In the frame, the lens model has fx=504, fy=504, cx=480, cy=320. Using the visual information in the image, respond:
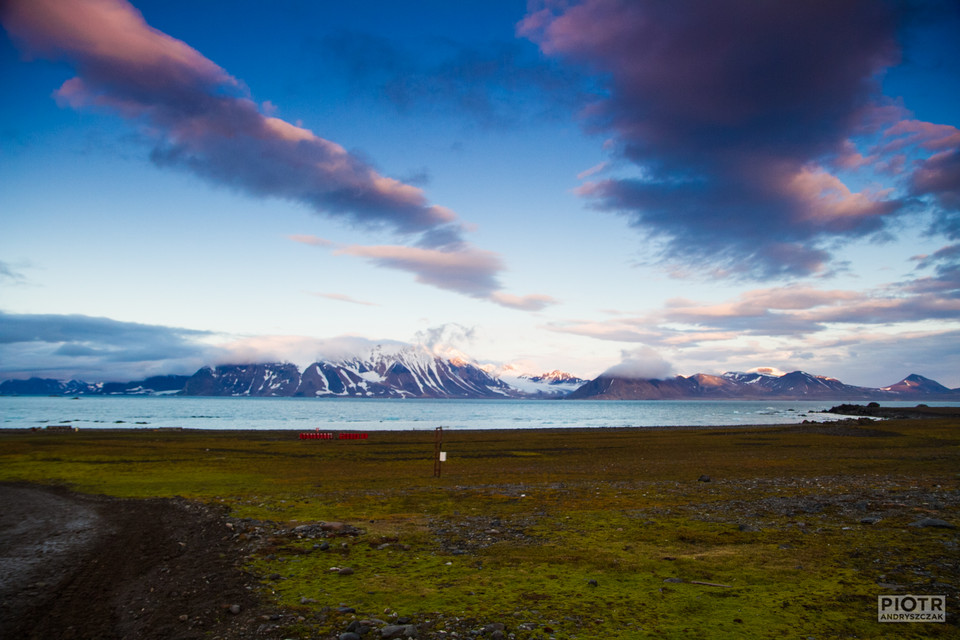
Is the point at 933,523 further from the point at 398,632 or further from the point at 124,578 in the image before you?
the point at 124,578

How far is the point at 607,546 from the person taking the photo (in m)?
15.4

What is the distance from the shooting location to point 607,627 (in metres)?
9.52

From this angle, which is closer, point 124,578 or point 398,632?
point 398,632

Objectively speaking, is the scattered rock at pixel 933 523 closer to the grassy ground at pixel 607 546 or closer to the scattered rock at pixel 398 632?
the grassy ground at pixel 607 546

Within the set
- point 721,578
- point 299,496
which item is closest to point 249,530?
point 299,496

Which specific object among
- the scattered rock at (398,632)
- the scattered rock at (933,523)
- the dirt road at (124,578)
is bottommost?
the dirt road at (124,578)

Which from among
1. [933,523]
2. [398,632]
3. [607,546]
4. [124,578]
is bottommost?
[124,578]

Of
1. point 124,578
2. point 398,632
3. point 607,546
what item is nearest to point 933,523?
point 607,546

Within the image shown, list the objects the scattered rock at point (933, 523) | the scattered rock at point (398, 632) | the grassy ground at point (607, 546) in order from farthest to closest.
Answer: the scattered rock at point (933, 523), the grassy ground at point (607, 546), the scattered rock at point (398, 632)

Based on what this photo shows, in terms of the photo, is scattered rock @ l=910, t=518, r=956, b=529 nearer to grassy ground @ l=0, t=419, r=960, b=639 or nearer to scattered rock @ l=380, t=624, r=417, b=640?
grassy ground @ l=0, t=419, r=960, b=639

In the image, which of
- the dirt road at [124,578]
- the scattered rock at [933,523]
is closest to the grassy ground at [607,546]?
the scattered rock at [933,523]

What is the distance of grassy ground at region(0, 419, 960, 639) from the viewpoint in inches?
398

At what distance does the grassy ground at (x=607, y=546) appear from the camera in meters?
10.1

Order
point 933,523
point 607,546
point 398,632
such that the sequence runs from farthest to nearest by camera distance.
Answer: point 933,523 < point 607,546 < point 398,632
